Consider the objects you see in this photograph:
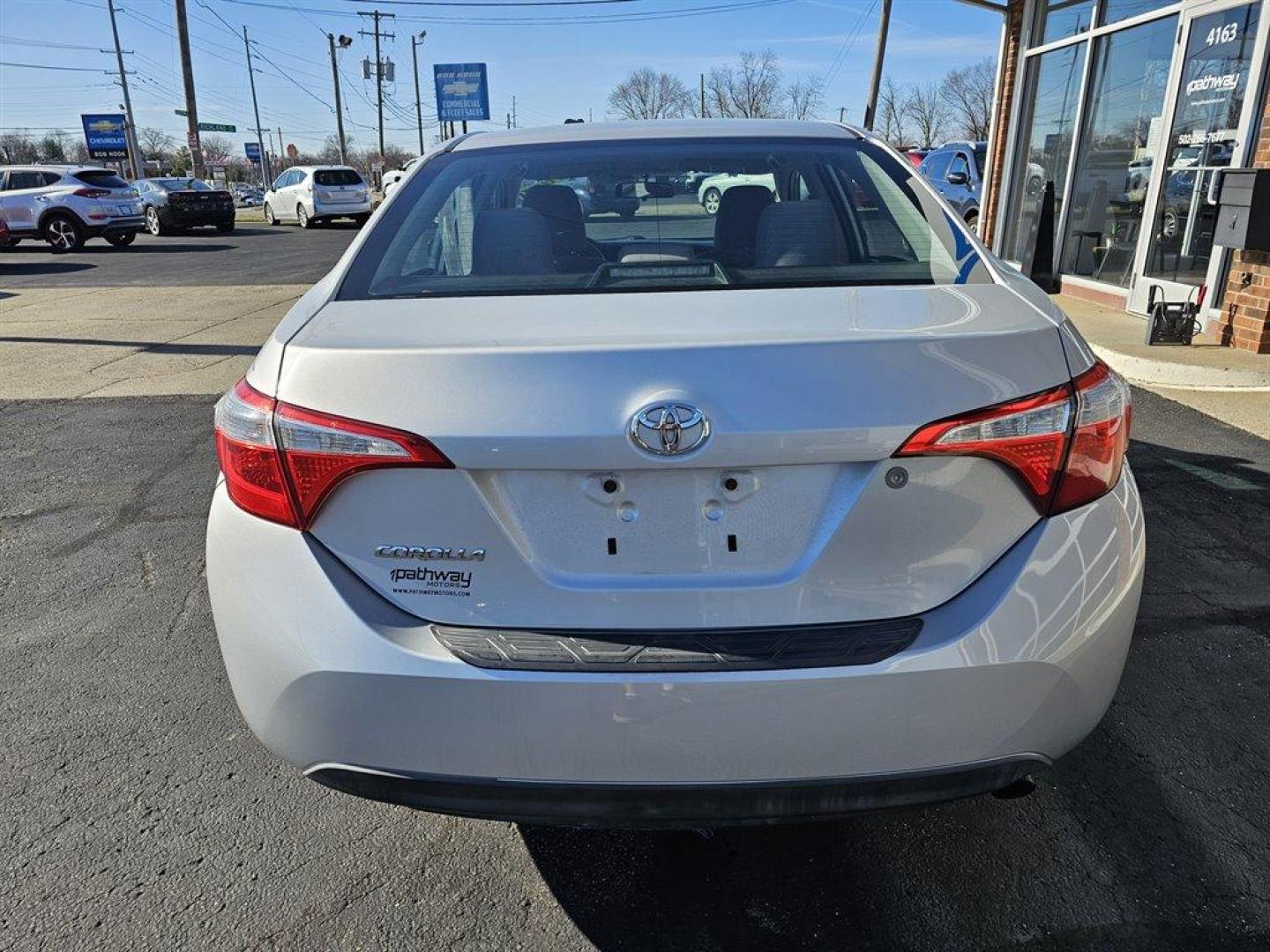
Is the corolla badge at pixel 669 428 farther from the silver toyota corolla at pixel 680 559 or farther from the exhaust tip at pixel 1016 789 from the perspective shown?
the exhaust tip at pixel 1016 789

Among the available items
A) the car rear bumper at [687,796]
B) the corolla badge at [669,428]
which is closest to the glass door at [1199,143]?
the car rear bumper at [687,796]

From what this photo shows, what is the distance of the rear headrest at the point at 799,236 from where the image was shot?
224 centimetres

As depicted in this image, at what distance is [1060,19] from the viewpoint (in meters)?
11.0

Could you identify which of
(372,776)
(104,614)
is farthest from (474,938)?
(104,614)

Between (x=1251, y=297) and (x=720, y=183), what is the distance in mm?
6021

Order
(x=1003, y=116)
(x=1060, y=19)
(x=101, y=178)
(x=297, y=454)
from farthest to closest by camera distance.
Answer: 1. (x=101, y=178)
2. (x=1003, y=116)
3. (x=1060, y=19)
4. (x=297, y=454)

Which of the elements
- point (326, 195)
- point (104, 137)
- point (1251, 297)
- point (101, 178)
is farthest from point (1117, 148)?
point (104, 137)

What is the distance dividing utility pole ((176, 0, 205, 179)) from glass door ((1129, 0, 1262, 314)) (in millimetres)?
34495

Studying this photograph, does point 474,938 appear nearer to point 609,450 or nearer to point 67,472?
point 609,450

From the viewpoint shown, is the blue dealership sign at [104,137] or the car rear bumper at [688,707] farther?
the blue dealership sign at [104,137]

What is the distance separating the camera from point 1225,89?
759 cm

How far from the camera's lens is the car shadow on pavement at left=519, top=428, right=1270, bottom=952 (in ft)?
6.46

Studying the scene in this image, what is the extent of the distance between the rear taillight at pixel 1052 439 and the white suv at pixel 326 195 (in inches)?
1178

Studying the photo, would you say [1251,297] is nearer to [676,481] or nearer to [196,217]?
[676,481]
